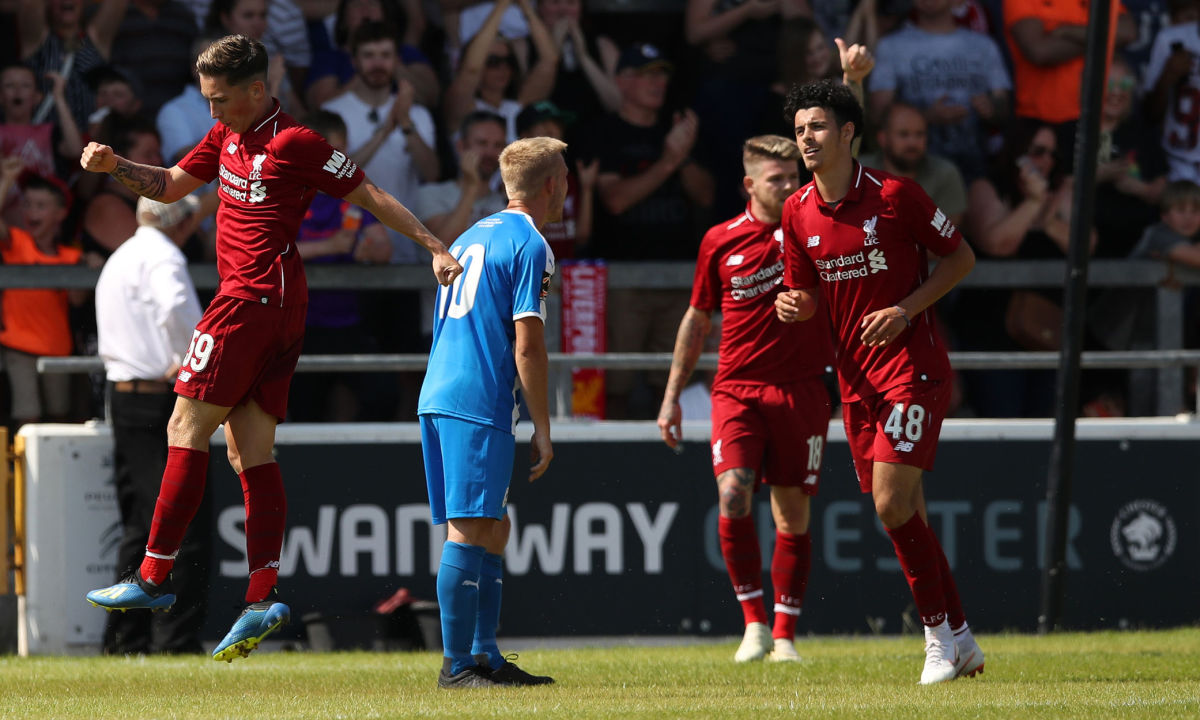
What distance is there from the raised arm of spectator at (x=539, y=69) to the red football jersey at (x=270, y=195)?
5.31 m

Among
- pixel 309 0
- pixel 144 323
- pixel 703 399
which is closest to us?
pixel 144 323

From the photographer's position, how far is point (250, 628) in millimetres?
6734

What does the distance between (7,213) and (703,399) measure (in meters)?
4.87

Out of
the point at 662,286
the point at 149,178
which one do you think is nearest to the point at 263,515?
the point at 149,178

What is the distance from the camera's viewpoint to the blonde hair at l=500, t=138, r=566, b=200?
23.2ft

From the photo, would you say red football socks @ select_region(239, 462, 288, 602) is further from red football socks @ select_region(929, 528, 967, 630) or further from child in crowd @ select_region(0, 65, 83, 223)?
child in crowd @ select_region(0, 65, 83, 223)

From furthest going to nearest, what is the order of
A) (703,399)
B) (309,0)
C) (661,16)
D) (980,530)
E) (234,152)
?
(661,16) < (309,0) < (703,399) < (980,530) < (234,152)

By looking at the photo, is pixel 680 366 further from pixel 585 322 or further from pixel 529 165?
pixel 585 322

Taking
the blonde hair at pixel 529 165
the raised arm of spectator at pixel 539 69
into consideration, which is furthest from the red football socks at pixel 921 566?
the raised arm of spectator at pixel 539 69

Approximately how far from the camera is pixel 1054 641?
31.8ft

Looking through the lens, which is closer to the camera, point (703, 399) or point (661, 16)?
point (703, 399)

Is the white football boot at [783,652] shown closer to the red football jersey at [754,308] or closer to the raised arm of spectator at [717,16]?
the red football jersey at [754,308]

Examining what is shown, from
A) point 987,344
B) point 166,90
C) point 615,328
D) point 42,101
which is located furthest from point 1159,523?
point 42,101

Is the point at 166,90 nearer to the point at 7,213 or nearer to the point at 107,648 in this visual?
the point at 7,213
